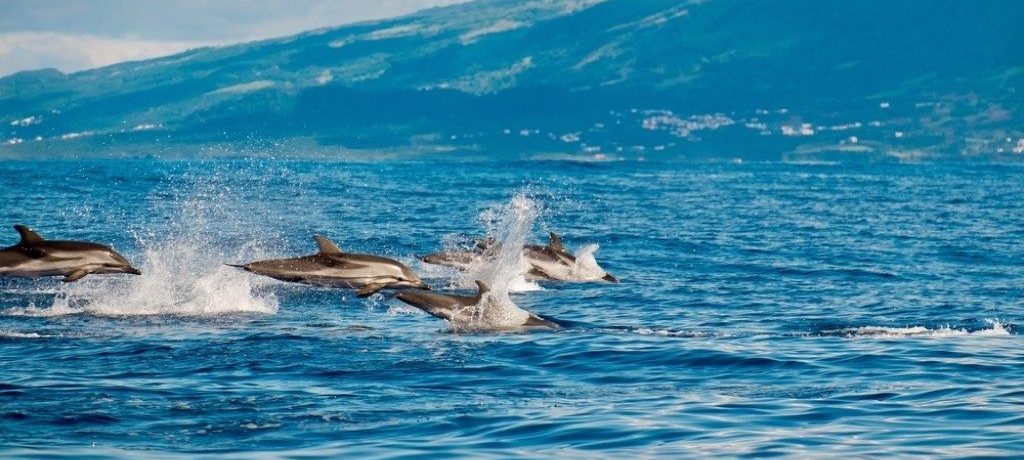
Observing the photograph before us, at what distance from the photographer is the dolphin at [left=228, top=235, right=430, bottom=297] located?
79.2 feet

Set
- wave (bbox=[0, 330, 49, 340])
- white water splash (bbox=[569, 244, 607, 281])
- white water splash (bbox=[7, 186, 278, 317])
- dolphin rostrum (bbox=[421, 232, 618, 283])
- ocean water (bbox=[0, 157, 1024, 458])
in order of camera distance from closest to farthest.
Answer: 1. ocean water (bbox=[0, 157, 1024, 458])
2. wave (bbox=[0, 330, 49, 340])
3. white water splash (bbox=[7, 186, 278, 317])
4. dolphin rostrum (bbox=[421, 232, 618, 283])
5. white water splash (bbox=[569, 244, 607, 281])

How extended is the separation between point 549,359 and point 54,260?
8.75 metres

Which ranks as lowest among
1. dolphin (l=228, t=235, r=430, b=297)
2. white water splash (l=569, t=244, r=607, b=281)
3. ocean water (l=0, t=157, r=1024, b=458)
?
ocean water (l=0, t=157, r=1024, b=458)

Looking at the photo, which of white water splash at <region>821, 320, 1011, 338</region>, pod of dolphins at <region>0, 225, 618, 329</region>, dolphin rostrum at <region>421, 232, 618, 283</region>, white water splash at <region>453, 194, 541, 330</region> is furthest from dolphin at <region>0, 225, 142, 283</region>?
white water splash at <region>821, 320, 1011, 338</region>

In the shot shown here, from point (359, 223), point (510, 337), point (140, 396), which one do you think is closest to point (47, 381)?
point (140, 396)

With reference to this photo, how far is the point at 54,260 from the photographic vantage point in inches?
952

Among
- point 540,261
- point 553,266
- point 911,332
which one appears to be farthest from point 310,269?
point 911,332

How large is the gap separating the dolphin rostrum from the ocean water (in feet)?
1.67

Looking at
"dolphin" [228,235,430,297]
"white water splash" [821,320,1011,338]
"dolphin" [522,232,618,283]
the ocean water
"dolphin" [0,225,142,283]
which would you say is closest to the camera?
the ocean water

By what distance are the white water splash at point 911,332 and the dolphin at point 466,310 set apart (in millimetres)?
4177

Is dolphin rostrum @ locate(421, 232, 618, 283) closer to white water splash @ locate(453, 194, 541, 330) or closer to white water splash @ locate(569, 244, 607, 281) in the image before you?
white water splash @ locate(569, 244, 607, 281)

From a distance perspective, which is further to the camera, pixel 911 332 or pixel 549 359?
pixel 911 332

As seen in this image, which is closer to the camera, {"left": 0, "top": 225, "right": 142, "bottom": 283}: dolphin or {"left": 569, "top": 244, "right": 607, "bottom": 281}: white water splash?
{"left": 0, "top": 225, "right": 142, "bottom": 283}: dolphin

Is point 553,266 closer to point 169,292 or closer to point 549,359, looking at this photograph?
point 169,292
